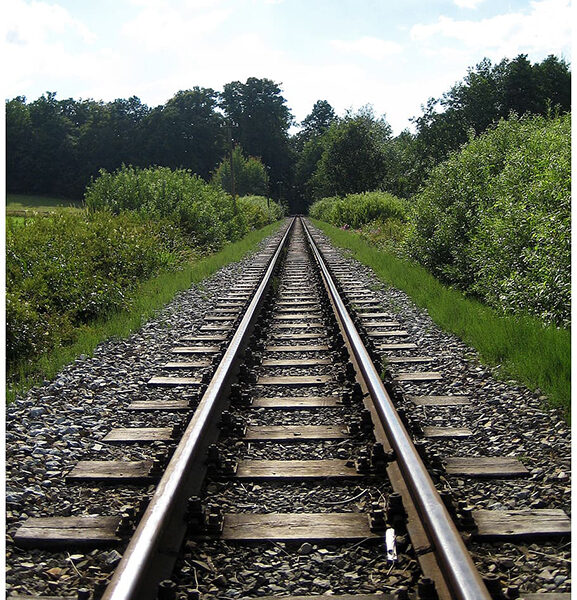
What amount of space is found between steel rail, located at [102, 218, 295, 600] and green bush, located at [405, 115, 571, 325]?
13.0ft

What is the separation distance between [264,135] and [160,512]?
106116mm

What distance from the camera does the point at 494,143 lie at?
38.3 feet

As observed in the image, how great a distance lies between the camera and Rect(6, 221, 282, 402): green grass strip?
540 centimetres

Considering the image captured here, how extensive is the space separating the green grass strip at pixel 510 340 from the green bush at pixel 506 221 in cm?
34

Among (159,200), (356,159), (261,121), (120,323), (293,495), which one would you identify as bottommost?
(293,495)

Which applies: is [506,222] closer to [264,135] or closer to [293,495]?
[293,495]

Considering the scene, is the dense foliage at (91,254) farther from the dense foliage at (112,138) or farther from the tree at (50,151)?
the tree at (50,151)

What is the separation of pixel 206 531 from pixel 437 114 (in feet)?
155

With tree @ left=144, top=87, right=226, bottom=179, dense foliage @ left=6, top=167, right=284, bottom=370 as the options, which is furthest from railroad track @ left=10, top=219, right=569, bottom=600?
tree @ left=144, top=87, right=226, bottom=179

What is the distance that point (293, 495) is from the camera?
119 inches

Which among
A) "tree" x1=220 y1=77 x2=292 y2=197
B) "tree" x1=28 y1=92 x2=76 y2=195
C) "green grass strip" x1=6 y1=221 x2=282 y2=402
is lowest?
"green grass strip" x1=6 y1=221 x2=282 y2=402

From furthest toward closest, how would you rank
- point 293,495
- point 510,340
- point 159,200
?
point 159,200 < point 510,340 < point 293,495

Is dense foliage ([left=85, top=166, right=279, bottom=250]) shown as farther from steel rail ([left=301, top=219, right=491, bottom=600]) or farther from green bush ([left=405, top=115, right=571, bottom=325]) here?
steel rail ([left=301, top=219, right=491, bottom=600])

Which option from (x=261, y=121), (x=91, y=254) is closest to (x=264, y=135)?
(x=261, y=121)
